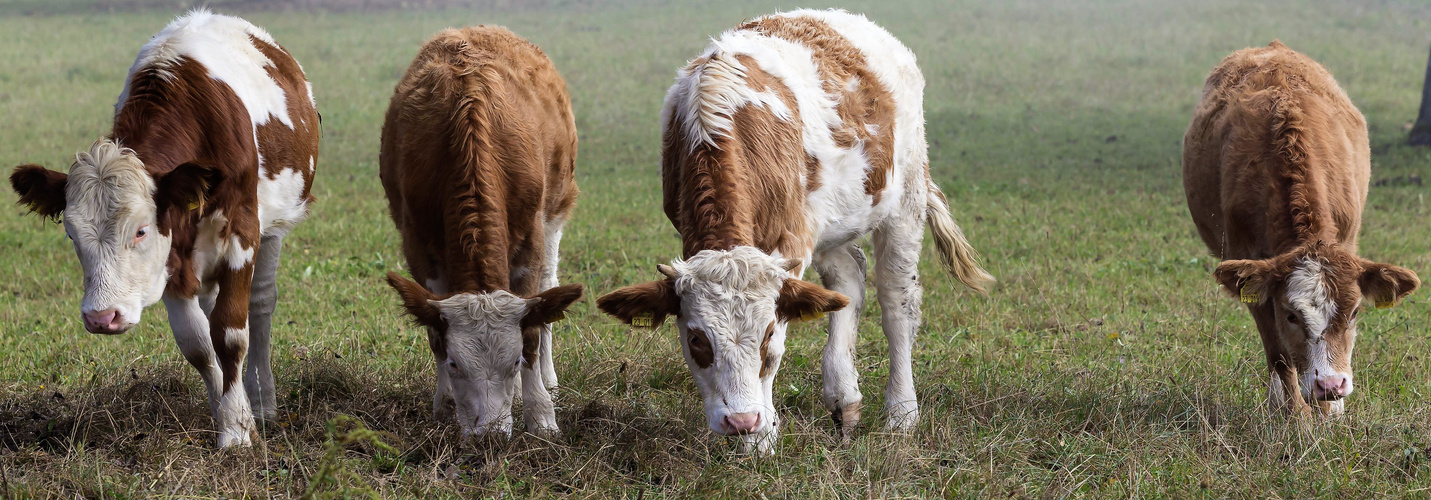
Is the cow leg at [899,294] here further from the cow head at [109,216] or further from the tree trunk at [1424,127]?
the tree trunk at [1424,127]

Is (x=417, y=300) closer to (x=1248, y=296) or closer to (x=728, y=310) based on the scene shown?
(x=728, y=310)

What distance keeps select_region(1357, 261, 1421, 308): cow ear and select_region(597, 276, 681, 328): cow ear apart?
3.24 metres

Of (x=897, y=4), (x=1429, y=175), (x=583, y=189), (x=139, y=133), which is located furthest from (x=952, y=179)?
(x=897, y=4)

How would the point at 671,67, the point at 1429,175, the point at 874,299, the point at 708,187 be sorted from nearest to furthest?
the point at 708,187 < the point at 874,299 < the point at 1429,175 < the point at 671,67

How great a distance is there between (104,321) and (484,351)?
4.74 feet

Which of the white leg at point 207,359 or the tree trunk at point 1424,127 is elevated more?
the white leg at point 207,359

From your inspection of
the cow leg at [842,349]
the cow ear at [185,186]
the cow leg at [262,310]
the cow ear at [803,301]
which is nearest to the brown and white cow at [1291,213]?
the cow leg at [842,349]

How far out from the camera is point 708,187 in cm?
465


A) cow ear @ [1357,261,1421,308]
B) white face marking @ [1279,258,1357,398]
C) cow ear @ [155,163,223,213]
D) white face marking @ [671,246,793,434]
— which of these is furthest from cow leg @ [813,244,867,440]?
cow ear @ [155,163,223,213]

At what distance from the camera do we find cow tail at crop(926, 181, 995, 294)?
6.49 metres

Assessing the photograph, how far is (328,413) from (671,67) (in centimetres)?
1791

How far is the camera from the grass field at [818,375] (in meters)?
4.50

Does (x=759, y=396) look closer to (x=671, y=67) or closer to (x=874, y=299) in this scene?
(x=874, y=299)

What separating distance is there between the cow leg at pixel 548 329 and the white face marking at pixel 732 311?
5.01ft
